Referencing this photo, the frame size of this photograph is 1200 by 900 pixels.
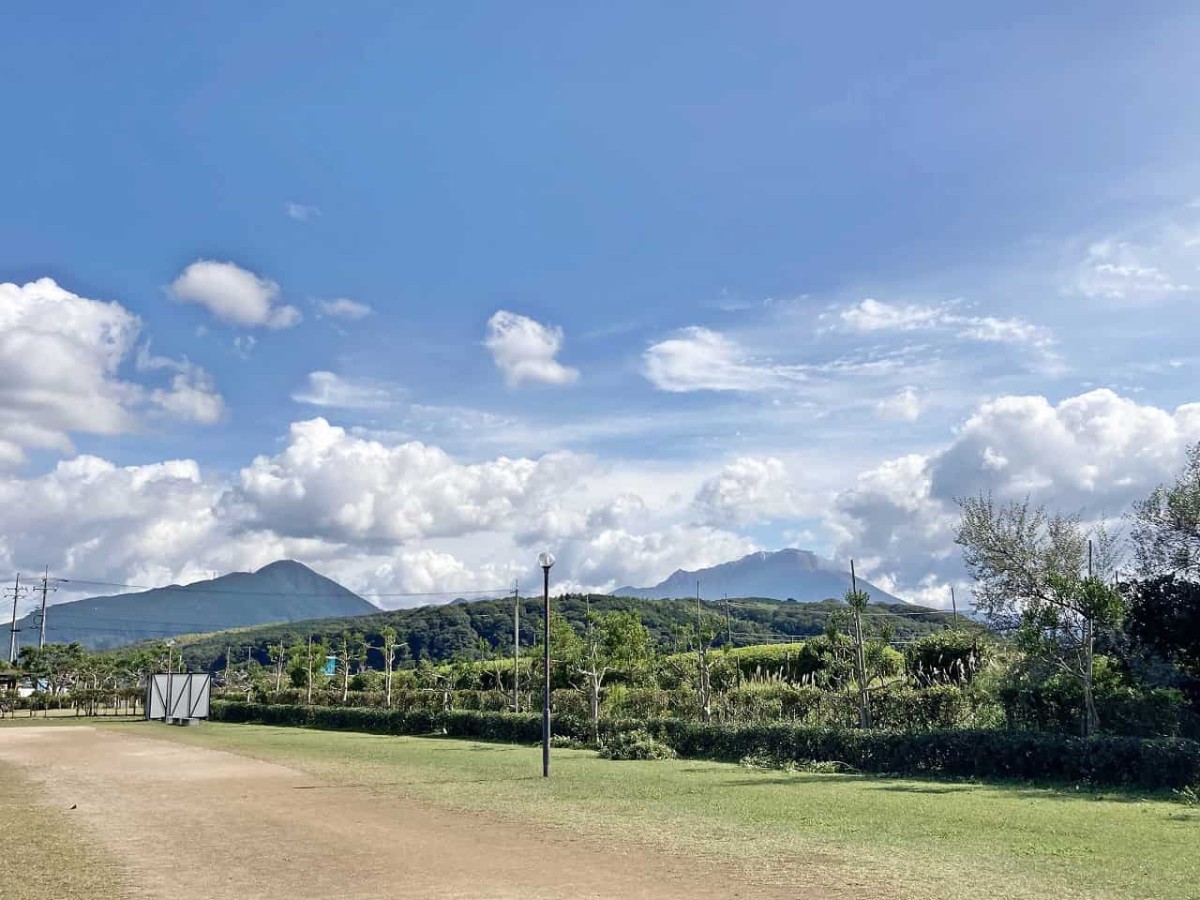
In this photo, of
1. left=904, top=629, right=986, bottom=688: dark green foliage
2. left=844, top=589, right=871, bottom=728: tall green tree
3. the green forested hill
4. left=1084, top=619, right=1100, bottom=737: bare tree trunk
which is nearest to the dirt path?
left=1084, top=619, right=1100, bottom=737: bare tree trunk

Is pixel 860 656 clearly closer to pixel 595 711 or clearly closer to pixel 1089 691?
pixel 1089 691

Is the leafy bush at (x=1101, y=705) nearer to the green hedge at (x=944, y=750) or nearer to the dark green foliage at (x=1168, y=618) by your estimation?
the dark green foliage at (x=1168, y=618)

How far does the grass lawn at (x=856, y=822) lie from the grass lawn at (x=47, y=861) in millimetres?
6033

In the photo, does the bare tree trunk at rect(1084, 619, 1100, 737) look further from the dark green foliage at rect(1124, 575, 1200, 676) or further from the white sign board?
the white sign board

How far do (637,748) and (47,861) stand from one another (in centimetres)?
1757

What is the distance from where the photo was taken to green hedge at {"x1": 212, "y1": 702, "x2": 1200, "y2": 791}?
17891 mm

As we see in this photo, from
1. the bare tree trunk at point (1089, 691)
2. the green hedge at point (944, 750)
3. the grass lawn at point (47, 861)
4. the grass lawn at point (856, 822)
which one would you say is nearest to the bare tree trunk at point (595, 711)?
the green hedge at point (944, 750)

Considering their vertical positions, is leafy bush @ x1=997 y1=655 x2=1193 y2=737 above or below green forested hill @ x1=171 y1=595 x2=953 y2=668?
below

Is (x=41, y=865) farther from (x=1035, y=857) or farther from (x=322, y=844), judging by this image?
(x=1035, y=857)

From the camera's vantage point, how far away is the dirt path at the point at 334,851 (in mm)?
10508

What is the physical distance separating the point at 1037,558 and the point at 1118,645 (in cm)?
281

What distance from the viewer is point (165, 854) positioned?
42.4 ft

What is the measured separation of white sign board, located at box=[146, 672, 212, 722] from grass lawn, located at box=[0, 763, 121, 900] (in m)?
39.2

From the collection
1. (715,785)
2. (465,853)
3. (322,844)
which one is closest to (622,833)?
(465,853)
